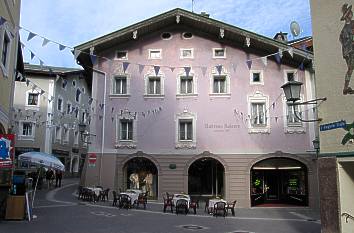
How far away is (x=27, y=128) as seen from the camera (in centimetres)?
4103

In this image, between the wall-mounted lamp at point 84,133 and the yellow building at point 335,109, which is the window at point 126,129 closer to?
the wall-mounted lamp at point 84,133

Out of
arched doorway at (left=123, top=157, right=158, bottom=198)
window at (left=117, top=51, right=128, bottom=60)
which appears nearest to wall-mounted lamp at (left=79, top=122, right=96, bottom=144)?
arched doorway at (left=123, top=157, right=158, bottom=198)

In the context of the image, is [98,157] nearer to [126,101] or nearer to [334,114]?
[126,101]

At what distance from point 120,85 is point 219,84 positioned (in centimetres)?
616

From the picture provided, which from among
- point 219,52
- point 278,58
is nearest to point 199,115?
point 219,52

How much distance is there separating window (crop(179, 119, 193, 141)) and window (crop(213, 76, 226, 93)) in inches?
98.6

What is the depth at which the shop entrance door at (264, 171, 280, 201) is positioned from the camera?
26.2 meters

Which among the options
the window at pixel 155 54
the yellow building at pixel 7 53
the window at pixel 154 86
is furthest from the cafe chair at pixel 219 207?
the window at pixel 155 54

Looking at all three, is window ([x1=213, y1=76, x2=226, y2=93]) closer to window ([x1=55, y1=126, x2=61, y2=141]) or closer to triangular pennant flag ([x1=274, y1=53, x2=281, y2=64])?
triangular pennant flag ([x1=274, y1=53, x2=281, y2=64])

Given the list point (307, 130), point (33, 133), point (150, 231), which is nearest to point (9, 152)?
point (150, 231)

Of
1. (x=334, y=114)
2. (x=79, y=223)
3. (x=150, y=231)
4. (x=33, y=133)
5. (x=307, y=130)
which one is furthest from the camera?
(x=33, y=133)

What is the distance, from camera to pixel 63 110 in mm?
44812

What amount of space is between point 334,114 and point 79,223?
9428mm

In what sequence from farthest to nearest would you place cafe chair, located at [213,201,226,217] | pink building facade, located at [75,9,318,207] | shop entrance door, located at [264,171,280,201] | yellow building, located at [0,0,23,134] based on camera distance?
shop entrance door, located at [264,171,280,201] → pink building facade, located at [75,9,318,207] → cafe chair, located at [213,201,226,217] → yellow building, located at [0,0,23,134]
